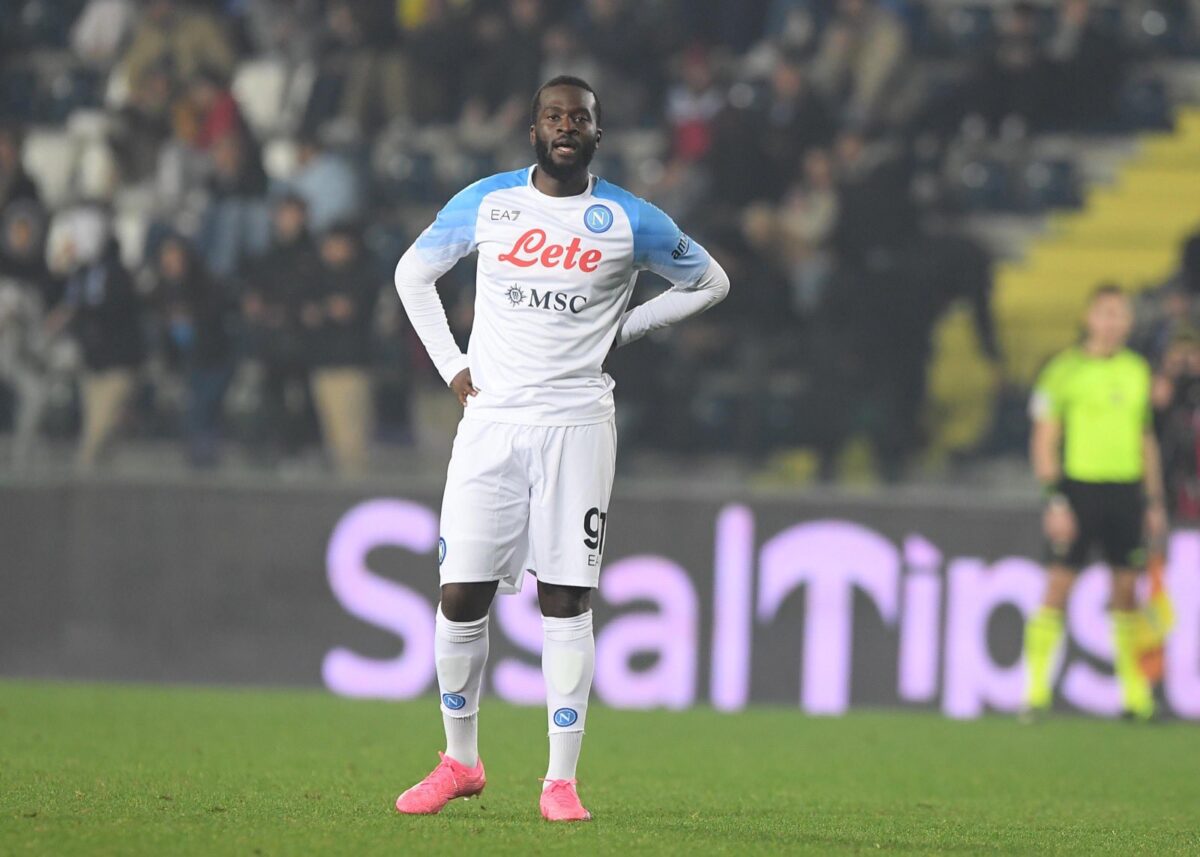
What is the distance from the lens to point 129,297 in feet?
39.9

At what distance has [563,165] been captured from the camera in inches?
215

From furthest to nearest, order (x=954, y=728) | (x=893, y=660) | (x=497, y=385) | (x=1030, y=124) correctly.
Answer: (x=1030, y=124)
(x=893, y=660)
(x=954, y=728)
(x=497, y=385)

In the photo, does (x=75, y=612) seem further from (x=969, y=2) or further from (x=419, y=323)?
(x=969, y=2)

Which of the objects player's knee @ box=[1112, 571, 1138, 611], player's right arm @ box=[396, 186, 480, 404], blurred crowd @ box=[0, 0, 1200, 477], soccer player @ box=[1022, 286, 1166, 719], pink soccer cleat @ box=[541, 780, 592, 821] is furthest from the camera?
blurred crowd @ box=[0, 0, 1200, 477]

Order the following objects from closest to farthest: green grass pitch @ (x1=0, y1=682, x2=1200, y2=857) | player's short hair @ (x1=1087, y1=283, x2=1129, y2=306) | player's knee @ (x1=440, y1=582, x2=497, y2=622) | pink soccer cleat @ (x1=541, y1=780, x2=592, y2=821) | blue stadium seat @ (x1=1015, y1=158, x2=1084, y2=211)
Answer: green grass pitch @ (x1=0, y1=682, x2=1200, y2=857) → pink soccer cleat @ (x1=541, y1=780, x2=592, y2=821) → player's knee @ (x1=440, y1=582, x2=497, y2=622) → player's short hair @ (x1=1087, y1=283, x2=1129, y2=306) → blue stadium seat @ (x1=1015, y1=158, x2=1084, y2=211)

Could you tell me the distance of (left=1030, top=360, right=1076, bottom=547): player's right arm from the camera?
32.8 feet

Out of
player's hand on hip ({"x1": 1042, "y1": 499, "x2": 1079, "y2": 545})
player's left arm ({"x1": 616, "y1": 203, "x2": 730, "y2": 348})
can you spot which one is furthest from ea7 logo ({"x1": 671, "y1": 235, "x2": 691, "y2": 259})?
player's hand on hip ({"x1": 1042, "y1": 499, "x2": 1079, "y2": 545})

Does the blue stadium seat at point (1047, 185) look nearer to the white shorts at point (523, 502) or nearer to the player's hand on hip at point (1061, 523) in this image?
the player's hand on hip at point (1061, 523)

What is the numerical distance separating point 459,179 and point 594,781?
7.48 metres

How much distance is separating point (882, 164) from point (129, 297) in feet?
16.0

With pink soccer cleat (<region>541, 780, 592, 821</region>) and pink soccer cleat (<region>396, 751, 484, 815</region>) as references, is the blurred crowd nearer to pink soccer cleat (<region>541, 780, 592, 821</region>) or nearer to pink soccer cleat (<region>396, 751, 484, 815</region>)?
pink soccer cleat (<region>396, 751, 484, 815</region>)

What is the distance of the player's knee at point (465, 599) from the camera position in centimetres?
554

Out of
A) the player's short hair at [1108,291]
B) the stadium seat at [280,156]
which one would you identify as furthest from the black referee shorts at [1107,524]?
the stadium seat at [280,156]

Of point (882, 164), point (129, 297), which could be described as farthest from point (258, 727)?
point (882, 164)
